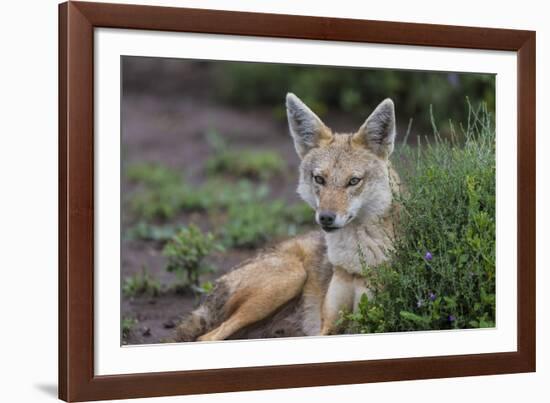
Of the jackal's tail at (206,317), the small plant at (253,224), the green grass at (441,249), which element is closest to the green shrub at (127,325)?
the jackal's tail at (206,317)

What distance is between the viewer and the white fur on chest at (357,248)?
6.64m

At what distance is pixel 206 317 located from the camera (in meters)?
6.95

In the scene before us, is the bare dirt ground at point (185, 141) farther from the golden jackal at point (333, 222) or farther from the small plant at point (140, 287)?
the golden jackal at point (333, 222)

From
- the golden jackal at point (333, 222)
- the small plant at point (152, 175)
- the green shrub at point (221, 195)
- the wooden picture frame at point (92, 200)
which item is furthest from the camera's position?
the small plant at point (152, 175)

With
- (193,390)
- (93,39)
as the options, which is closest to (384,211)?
(193,390)

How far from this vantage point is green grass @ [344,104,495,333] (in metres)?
6.62

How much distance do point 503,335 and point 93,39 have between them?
12.1 ft

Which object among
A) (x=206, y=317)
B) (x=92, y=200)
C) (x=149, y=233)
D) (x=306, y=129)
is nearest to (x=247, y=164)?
(x=149, y=233)

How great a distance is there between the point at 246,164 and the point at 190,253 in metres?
4.30

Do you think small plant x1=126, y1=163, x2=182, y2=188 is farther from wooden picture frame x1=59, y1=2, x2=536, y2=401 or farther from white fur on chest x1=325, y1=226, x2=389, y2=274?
wooden picture frame x1=59, y1=2, x2=536, y2=401

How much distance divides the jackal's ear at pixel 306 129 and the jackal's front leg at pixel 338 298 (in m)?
0.93

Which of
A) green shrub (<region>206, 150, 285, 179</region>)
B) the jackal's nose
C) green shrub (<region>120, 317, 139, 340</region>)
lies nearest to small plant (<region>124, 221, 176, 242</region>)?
green shrub (<region>206, 150, 285, 179</region>)

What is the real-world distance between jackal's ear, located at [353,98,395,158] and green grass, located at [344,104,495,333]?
0.21 metres

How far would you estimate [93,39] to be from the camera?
5656mm
